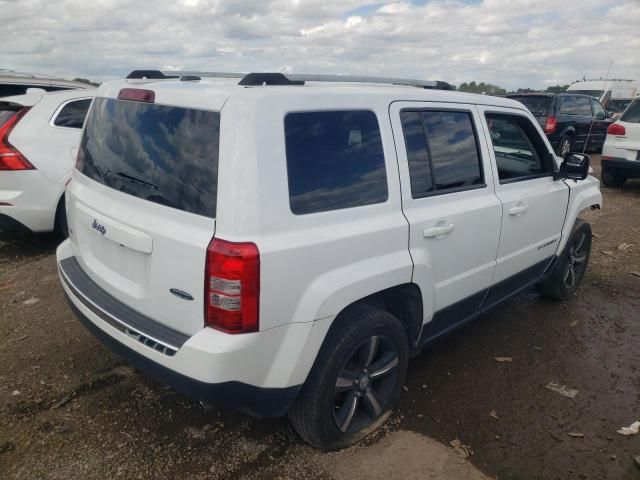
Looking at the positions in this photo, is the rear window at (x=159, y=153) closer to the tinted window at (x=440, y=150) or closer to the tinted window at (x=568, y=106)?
the tinted window at (x=440, y=150)

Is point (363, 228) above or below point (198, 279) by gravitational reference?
above

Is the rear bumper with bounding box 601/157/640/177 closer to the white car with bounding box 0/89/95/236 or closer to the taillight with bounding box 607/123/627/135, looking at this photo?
the taillight with bounding box 607/123/627/135

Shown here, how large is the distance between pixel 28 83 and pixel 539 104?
1089cm

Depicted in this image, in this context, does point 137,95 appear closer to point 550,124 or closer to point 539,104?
point 550,124

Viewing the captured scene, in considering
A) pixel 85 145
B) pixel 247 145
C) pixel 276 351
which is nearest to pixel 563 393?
pixel 276 351

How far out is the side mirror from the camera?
3.77 m

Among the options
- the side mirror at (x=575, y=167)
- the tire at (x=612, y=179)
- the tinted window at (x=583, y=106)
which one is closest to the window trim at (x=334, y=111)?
the side mirror at (x=575, y=167)

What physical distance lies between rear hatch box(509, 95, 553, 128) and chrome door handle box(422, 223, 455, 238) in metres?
10.4

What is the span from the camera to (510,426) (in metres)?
2.88

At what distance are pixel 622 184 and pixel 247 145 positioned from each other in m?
10.9

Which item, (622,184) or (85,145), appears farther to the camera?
(622,184)

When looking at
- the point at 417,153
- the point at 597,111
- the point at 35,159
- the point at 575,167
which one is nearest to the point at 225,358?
the point at 417,153

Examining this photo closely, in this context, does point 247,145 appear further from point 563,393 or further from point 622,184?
point 622,184

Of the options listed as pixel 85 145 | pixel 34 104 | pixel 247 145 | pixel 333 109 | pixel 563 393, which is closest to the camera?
pixel 247 145
